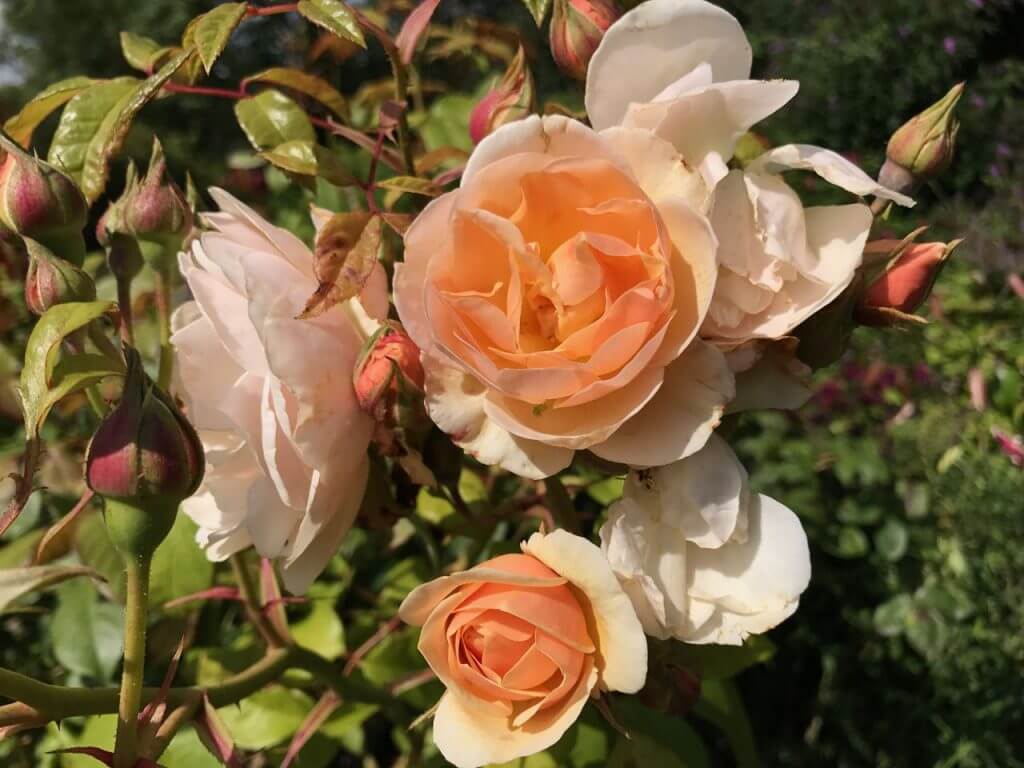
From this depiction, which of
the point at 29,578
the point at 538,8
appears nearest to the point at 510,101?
the point at 538,8

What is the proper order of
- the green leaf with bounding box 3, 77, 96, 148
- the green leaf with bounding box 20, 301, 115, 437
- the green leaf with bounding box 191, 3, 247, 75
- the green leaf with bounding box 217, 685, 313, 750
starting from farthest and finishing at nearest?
1. the green leaf with bounding box 217, 685, 313, 750
2. the green leaf with bounding box 3, 77, 96, 148
3. the green leaf with bounding box 191, 3, 247, 75
4. the green leaf with bounding box 20, 301, 115, 437

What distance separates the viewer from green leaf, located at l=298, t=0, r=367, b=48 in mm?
483

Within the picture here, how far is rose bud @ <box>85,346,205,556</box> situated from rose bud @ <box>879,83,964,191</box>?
437 mm

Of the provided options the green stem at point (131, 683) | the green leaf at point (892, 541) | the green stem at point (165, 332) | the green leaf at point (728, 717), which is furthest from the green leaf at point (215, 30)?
the green leaf at point (892, 541)

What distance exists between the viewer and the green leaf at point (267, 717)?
709 millimetres

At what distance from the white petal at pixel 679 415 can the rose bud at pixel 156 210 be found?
320mm

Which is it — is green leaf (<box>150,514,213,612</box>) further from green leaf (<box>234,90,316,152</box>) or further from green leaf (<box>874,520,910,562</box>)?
green leaf (<box>874,520,910,562</box>)

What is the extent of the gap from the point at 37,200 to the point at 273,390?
0.56ft

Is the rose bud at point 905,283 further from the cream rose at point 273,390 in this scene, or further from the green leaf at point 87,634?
the green leaf at point 87,634

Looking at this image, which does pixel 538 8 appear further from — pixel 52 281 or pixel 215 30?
pixel 52 281

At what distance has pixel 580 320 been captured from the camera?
1.30 ft

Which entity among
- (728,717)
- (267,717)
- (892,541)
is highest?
(267,717)

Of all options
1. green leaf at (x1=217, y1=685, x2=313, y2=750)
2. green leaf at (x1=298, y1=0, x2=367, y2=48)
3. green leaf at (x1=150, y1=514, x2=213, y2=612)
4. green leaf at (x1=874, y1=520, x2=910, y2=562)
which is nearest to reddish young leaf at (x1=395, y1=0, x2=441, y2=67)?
green leaf at (x1=298, y1=0, x2=367, y2=48)

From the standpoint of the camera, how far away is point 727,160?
16.7 inches
